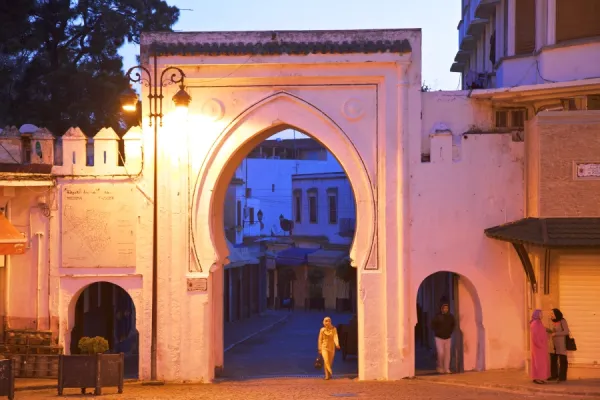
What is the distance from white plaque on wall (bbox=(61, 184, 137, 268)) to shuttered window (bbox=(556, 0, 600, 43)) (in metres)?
8.42

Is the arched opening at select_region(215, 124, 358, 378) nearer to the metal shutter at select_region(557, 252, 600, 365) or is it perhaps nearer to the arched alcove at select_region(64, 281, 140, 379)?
the arched alcove at select_region(64, 281, 140, 379)

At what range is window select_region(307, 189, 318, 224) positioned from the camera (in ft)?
147

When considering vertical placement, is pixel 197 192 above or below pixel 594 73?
below

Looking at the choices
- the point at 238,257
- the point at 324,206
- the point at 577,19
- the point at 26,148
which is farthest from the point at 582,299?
the point at 324,206

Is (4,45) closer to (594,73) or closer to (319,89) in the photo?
(319,89)

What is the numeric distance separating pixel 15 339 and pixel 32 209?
7.60 ft

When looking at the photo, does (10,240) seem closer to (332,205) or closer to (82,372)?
(82,372)

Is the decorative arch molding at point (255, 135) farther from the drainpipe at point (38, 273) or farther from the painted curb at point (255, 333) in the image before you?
the painted curb at point (255, 333)

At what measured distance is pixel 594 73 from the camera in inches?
706

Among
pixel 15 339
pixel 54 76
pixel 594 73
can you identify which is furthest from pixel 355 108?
pixel 54 76

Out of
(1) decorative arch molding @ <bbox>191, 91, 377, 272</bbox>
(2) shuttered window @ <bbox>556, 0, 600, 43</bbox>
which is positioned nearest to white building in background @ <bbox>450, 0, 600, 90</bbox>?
(2) shuttered window @ <bbox>556, 0, 600, 43</bbox>

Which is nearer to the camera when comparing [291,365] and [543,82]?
[543,82]

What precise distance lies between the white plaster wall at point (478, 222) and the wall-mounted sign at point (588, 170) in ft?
4.33

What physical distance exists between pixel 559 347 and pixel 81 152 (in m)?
8.88
